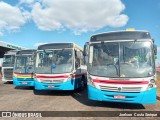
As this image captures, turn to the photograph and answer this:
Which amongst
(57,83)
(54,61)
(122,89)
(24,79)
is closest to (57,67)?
(54,61)

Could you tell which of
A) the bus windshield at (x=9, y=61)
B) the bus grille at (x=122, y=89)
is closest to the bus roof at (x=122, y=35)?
the bus grille at (x=122, y=89)

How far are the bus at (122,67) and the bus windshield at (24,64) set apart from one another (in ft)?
23.3

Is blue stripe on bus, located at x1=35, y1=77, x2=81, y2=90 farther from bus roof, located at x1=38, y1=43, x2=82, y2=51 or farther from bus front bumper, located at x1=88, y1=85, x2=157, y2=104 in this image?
bus front bumper, located at x1=88, y1=85, x2=157, y2=104

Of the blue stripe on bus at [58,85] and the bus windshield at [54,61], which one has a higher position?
the bus windshield at [54,61]

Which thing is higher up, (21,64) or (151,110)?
(21,64)

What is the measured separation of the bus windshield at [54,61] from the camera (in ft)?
37.1

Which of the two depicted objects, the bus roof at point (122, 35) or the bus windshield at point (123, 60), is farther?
the bus roof at point (122, 35)

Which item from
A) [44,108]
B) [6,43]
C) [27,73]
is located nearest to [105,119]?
[44,108]

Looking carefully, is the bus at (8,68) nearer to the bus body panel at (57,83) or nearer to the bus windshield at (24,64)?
the bus windshield at (24,64)

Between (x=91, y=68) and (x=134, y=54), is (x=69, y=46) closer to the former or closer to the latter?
(x=91, y=68)

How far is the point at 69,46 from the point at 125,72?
177 inches

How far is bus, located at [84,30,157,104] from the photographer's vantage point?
25.7 ft

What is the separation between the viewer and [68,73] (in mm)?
11141

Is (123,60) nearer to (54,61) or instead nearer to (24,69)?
(54,61)
